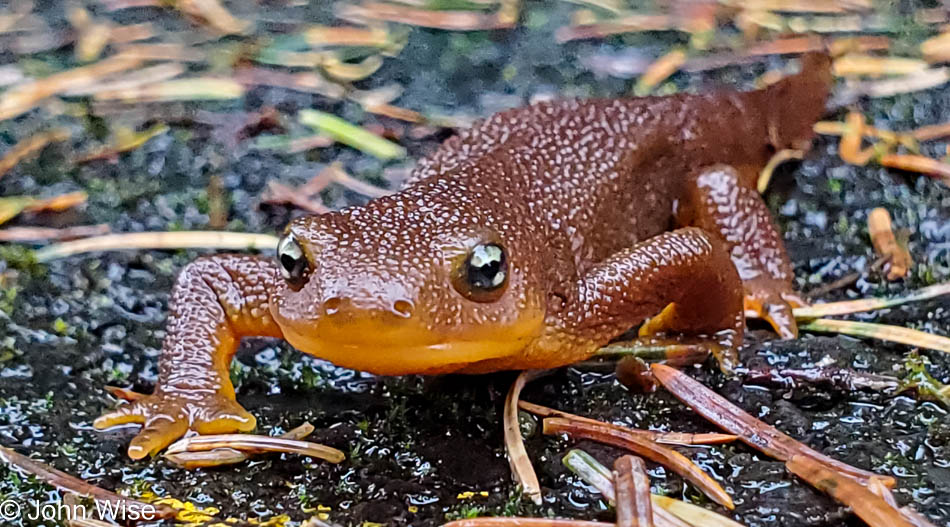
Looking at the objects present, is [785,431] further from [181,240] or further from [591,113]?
[181,240]

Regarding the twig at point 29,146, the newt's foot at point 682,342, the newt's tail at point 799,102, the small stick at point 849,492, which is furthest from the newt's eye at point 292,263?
the newt's tail at point 799,102

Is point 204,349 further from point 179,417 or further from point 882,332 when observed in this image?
point 882,332

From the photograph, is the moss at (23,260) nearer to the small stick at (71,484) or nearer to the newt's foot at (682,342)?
the small stick at (71,484)

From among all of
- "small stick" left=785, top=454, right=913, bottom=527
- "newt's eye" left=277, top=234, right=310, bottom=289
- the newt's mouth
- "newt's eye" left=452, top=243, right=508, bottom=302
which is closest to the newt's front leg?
"newt's eye" left=277, top=234, right=310, bottom=289

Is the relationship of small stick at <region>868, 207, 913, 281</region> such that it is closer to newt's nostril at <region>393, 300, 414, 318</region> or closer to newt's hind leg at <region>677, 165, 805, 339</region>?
newt's hind leg at <region>677, 165, 805, 339</region>

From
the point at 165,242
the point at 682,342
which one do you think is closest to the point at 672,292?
the point at 682,342
